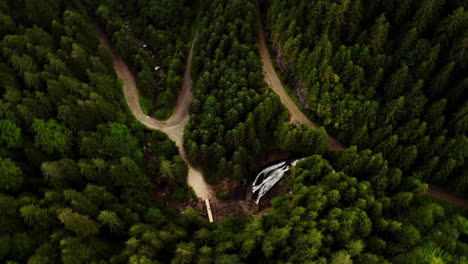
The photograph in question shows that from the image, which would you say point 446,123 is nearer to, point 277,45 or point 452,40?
point 452,40

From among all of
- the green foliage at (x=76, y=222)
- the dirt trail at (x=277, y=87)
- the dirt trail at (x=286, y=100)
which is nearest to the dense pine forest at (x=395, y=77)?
the dirt trail at (x=286, y=100)

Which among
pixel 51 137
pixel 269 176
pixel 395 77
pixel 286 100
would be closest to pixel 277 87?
pixel 286 100

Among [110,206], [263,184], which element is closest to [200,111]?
[263,184]

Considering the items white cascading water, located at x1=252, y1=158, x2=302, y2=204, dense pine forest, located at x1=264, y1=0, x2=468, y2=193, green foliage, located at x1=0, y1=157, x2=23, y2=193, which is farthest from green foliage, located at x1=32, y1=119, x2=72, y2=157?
dense pine forest, located at x1=264, y1=0, x2=468, y2=193

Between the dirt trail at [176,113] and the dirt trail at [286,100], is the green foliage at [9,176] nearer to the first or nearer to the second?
the dirt trail at [176,113]

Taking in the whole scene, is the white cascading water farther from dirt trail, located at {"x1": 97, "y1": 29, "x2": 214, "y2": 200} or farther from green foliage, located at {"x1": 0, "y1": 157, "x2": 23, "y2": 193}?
green foliage, located at {"x1": 0, "y1": 157, "x2": 23, "y2": 193}

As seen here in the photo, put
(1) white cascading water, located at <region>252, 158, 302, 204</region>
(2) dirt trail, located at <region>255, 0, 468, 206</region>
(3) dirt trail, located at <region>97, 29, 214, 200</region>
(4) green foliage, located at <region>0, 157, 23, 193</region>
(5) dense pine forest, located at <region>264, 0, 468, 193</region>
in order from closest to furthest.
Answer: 1. (4) green foliage, located at <region>0, 157, 23, 193</region>
2. (5) dense pine forest, located at <region>264, 0, 468, 193</region>
3. (2) dirt trail, located at <region>255, 0, 468, 206</region>
4. (1) white cascading water, located at <region>252, 158, 302, 204</region>
5. (3) dirt trail, located at <region>97, 29, 214, 200</region>
